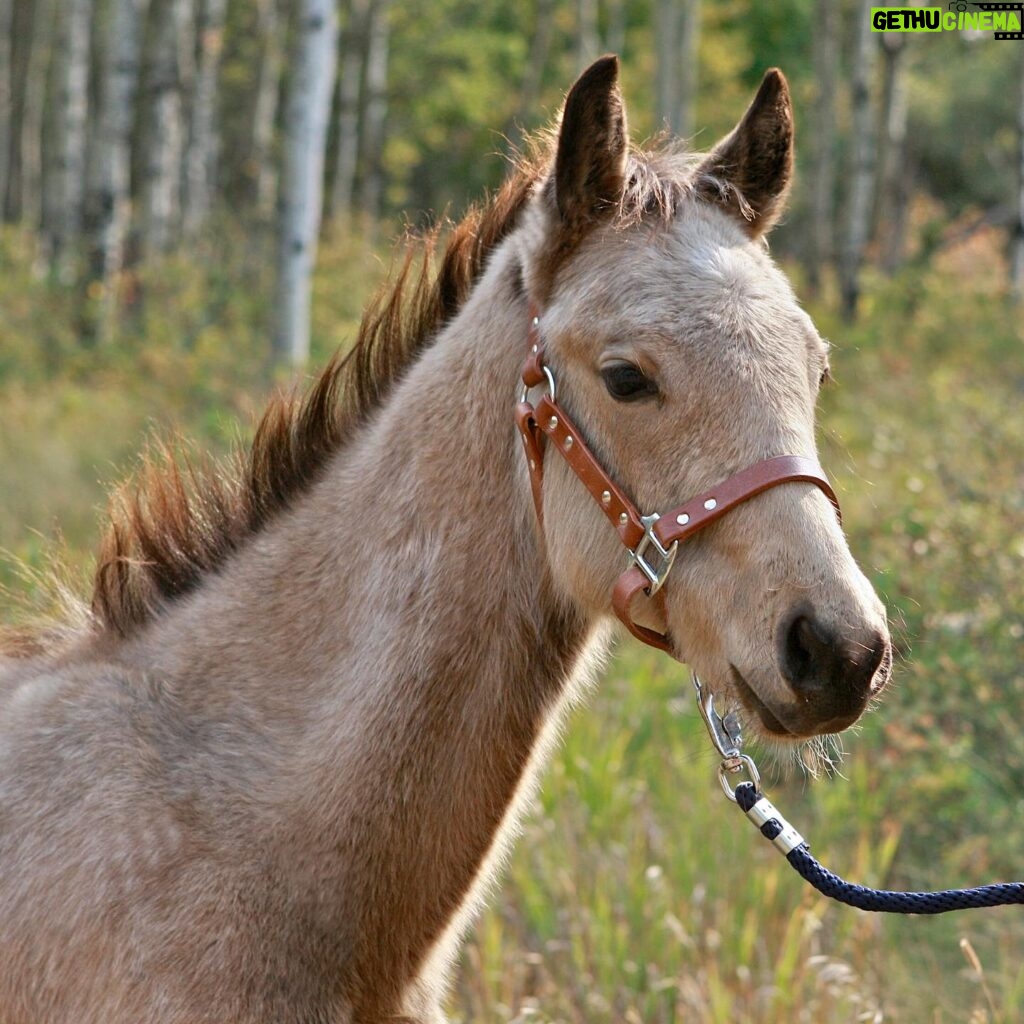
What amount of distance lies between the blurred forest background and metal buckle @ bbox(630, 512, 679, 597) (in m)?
0.61

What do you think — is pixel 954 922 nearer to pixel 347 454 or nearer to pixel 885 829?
pixel 885 829

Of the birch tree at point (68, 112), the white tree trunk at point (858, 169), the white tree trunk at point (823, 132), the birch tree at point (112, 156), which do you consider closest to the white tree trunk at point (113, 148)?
the birch tree at point (112, 156)

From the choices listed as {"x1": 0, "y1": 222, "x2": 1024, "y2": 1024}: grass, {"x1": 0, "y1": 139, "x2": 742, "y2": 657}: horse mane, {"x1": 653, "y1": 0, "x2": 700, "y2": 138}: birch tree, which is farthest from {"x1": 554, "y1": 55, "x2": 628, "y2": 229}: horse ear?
{"x1": 653, "y1": 0, "x2": 700, "y2": 138}: birch tree

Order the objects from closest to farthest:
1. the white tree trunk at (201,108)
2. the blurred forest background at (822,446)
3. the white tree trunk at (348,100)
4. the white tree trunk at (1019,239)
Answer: the blurred forest background at (822,446) → the white tree trunk at (1019,239) → the white tree trunk at (201,108) → the white tree trunk at (348,100)

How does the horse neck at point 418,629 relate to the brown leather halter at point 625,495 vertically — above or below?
below

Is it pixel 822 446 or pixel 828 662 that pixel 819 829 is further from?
pixel 828 662

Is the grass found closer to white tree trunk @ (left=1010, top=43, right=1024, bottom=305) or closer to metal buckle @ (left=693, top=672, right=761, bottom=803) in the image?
metal buckle @ (left=693, top=672, right=761, bottom=803)

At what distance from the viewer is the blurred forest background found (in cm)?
415

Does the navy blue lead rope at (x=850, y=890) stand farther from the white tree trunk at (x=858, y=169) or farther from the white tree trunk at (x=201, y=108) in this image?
the white tree trunk at (x=201, y=108)

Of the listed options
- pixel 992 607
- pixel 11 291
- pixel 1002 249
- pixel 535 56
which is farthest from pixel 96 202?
pixel 1002 249

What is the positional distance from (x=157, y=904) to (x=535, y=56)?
2696cm

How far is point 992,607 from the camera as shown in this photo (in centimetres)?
506

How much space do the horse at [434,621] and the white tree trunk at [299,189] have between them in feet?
26.6

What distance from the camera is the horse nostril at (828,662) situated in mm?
2172
